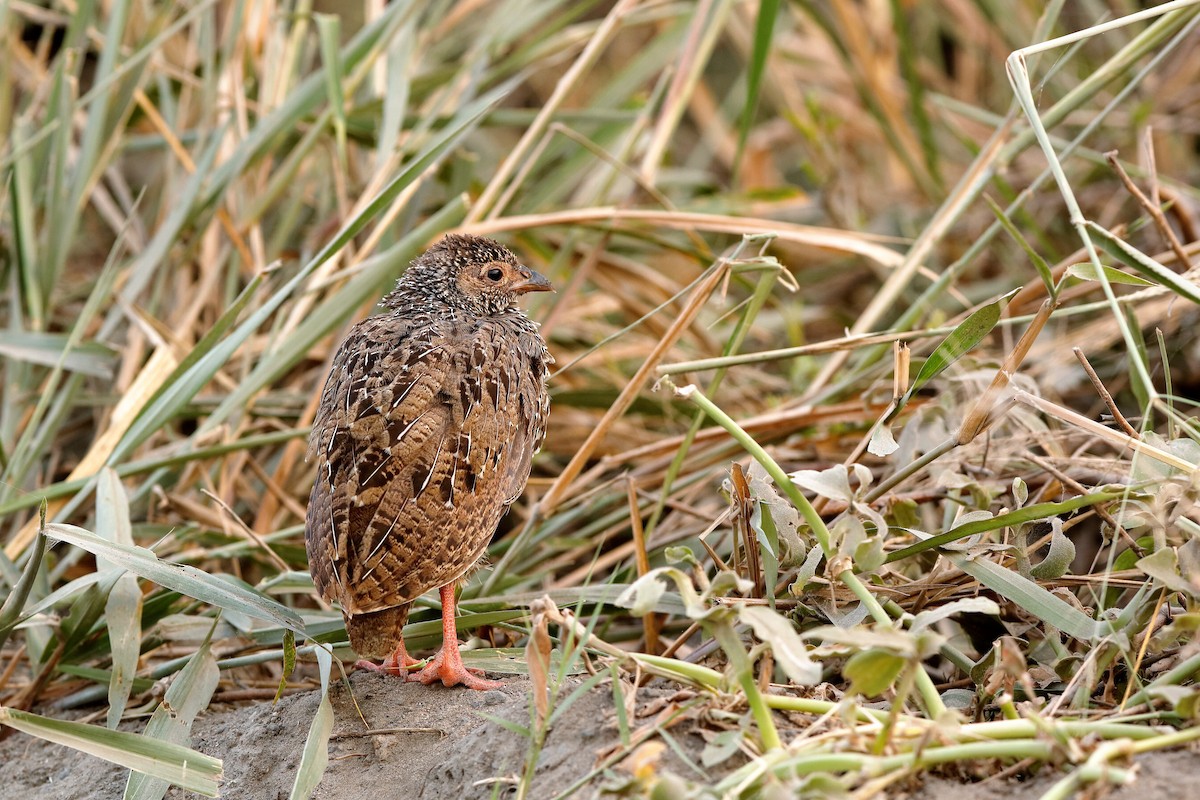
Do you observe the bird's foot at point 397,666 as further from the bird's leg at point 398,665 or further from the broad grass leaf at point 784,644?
the broad grass leaf at point 784,644

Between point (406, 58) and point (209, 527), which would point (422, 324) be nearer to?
point (209, 527)

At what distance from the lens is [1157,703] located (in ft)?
7.71

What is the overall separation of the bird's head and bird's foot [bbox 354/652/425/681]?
1.07m

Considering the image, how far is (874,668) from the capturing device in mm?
2158

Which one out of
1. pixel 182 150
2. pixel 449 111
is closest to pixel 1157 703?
pixel 449 111

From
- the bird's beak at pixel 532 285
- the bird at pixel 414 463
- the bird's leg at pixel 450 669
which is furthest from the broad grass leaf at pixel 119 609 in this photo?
the bird's beak at pixel 532 285

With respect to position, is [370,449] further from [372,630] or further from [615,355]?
[615,355]

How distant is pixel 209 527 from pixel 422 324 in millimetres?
1067

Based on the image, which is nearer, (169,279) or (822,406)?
(822,406)

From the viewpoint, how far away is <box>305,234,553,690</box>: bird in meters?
2.90

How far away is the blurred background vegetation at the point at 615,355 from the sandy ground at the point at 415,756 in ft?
0.47

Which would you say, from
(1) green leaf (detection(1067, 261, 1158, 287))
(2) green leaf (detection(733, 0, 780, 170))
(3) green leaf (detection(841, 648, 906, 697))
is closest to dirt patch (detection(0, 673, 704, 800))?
(3) green leaf (detection(841, 648, 906, 697))

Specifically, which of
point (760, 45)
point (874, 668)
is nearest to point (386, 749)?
point (874, 668)

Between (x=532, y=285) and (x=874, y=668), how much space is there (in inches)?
82.3
